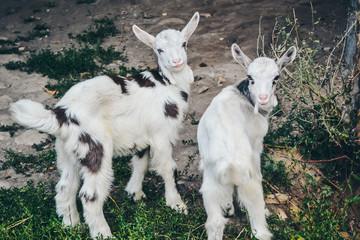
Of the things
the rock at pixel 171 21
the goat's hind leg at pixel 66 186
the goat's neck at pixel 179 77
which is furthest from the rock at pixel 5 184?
the rock at pixel 171 21

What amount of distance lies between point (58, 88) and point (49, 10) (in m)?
3.78

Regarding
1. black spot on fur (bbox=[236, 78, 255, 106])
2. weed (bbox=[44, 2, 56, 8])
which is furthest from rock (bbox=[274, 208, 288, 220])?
weed (bbox=[44, 2, 56, 8])

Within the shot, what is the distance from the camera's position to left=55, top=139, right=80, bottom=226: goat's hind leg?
4.07 metres

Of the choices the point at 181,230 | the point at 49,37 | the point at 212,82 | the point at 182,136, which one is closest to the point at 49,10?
the point at 49,37

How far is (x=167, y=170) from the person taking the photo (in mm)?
4457

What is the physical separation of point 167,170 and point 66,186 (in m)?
1.05

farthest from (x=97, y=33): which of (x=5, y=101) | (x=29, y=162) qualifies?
Result: (x=29, y=162)

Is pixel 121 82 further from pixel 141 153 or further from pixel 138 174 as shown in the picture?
pixel 138 174

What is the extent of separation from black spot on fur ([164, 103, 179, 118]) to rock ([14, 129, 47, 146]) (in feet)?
7.27

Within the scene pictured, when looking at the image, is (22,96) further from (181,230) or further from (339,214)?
(339,214)

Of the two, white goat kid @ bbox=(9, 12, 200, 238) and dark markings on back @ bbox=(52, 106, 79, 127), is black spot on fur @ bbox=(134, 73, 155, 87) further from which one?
dark markings on back @ bbox=(52, 106, 79, 127)

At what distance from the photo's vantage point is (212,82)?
6582 millimetres

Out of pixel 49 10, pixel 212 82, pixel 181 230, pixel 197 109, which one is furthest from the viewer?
pixel 49 10

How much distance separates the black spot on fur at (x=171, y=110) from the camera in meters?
4.38
